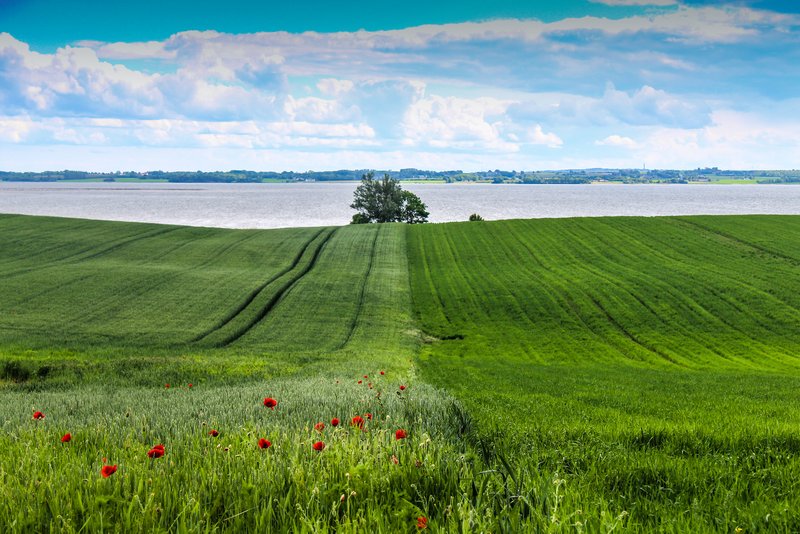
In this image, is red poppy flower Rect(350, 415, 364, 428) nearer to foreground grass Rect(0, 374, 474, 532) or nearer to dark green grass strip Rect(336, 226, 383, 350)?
foreground grass Rect(0, 374, 474, 532)

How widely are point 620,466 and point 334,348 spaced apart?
30.6m

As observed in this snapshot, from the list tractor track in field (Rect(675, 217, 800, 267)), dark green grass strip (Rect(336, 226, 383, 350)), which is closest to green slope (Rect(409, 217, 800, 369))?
tractor track in field (Rect(675, 217, 800, 267))

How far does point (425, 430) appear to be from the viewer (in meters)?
6.23

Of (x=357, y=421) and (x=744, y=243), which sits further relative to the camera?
(x=744, y=243)

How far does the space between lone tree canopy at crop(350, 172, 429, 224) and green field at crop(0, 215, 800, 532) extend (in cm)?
3915

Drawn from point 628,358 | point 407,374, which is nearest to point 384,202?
point 628,358

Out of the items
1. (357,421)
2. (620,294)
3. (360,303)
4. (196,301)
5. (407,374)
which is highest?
(357,421)

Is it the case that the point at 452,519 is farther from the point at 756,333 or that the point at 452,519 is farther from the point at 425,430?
the point at 756,333

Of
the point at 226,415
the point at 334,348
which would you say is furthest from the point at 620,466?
the point at 334,348

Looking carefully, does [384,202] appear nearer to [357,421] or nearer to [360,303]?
[360,303]

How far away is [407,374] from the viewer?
81.6ft

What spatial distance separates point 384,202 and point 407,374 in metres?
108

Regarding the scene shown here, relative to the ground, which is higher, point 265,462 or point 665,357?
point 265,462

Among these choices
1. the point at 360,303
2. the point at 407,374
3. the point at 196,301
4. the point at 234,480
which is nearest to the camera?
the point at 234,480
